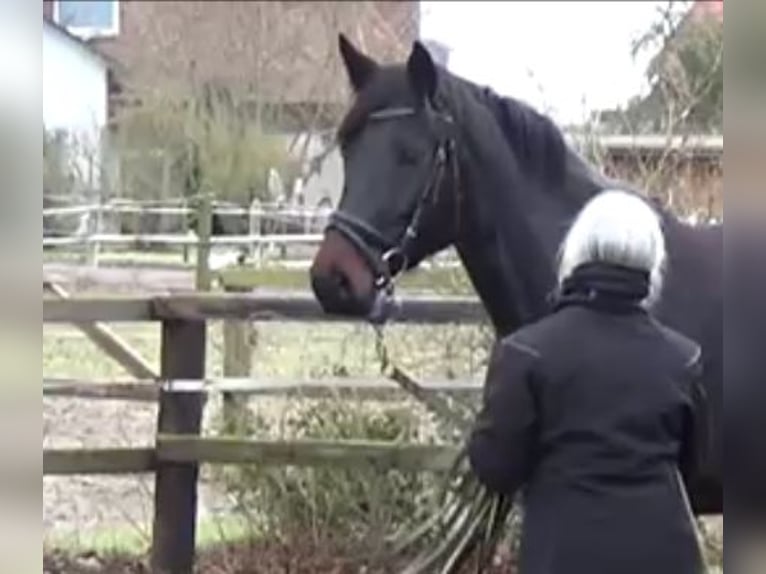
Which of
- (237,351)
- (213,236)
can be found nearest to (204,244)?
(213,236)

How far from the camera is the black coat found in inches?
84.0

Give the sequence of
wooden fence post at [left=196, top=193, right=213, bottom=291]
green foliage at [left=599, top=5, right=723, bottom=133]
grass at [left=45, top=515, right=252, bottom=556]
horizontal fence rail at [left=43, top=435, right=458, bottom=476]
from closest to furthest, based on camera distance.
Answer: horizontal fence rail at [left=43, top=435, right=458, bottom=476]
grass at [left=45, top=515, right=252, bottom=556]
green foliage at [left=599, top=5, right=723, bottom=133]
wooden fence post at [left=196, top=193, right=213, bottom=291]

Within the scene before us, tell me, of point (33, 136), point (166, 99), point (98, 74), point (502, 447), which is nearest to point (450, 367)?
point (502, 447)

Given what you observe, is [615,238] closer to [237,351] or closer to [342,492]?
[342,492]

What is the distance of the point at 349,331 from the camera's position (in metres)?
5.15

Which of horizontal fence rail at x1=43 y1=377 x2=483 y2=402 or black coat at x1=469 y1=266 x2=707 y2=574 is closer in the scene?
black coat at x1=469 y1=266 x2=707 y2=574

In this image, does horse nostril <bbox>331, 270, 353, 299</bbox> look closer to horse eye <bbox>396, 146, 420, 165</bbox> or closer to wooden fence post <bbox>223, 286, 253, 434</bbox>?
horse eye <bbox>396, 146, 420, 165</bbox>

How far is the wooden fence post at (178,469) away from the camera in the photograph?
14.9 feet

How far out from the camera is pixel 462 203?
312 centimetres

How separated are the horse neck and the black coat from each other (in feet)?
2.83

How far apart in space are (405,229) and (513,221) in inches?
9.4

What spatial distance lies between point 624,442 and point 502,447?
0.61ft

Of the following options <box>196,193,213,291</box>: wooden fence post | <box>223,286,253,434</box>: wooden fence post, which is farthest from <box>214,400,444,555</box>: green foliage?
<box>196,193,213,291</box>: wooden fence post

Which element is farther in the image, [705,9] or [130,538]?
[705,9]
